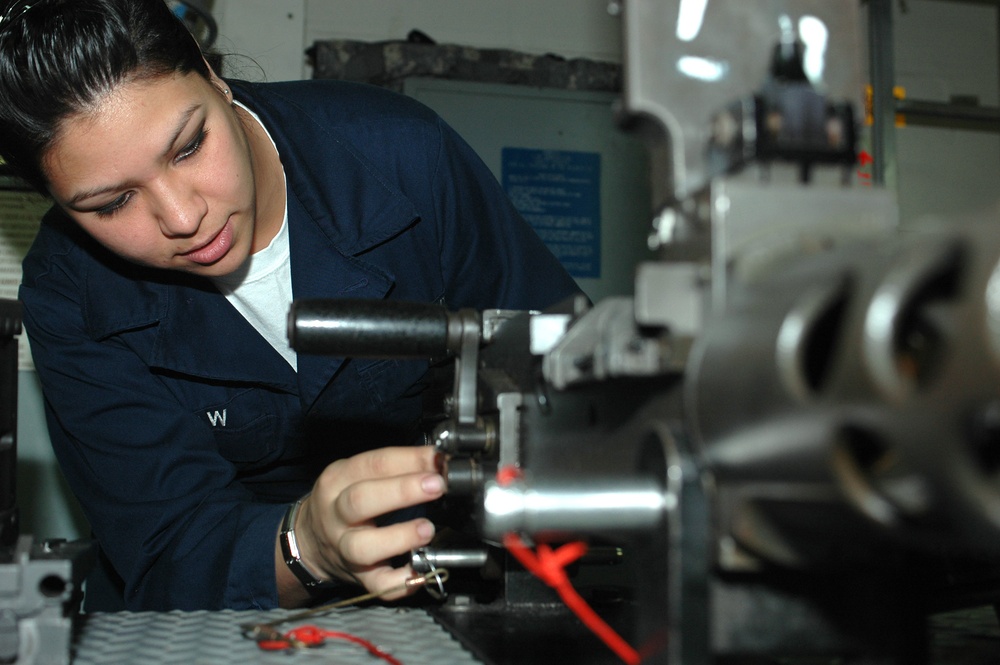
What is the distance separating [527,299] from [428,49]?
1379 millimetres

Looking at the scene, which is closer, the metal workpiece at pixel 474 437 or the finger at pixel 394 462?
the metal workpiece at pixel 474 437

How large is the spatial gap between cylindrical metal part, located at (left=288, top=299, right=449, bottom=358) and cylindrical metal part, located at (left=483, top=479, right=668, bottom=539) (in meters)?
0.26

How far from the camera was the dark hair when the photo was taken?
2.98 feet

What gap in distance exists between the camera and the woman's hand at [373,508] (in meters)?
0.79

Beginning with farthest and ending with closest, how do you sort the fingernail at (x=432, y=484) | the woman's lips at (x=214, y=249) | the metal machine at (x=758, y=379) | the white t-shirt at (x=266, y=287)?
the white t-shirt at (x=266, y=287), the woman's lips at (x=214, y=249), the fingernail at (x=432, y=484), the metal machine at (x=758, y=379)

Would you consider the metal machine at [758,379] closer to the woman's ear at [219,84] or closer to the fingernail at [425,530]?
the fingernail at [425,530]

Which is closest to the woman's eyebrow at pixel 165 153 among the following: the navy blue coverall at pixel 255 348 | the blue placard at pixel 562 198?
the navy blue coverall at pixel 255 348

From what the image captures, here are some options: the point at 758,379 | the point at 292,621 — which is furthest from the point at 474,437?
the point at 758,379

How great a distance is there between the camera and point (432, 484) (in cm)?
77

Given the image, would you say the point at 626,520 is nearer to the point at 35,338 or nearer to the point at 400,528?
the point at 400,528

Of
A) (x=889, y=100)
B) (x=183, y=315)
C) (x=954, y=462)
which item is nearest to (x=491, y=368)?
(x=954, y=462)

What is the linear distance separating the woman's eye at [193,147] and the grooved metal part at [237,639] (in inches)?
19.4

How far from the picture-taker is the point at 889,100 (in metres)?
2.03

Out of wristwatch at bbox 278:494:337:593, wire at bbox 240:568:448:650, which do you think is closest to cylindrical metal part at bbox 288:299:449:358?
wire at bbox 240:568:448:650
